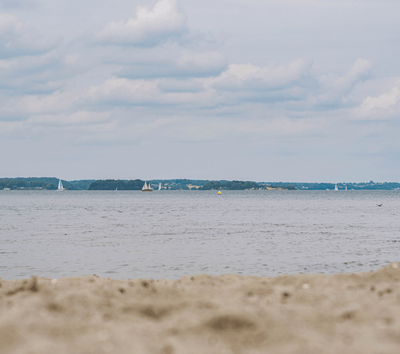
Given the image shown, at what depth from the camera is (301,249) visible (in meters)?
24.4

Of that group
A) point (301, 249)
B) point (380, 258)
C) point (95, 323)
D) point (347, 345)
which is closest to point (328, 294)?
point (347, 345)

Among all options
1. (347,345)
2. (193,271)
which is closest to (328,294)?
(347,345)

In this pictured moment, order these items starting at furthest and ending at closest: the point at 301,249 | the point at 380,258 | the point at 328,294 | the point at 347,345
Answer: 1. the point at 301,249
2. the point at 380,258
3. the point at 328,294
4. the point at 347,345

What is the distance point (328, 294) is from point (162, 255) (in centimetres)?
1363

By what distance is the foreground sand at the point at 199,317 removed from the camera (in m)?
6.00

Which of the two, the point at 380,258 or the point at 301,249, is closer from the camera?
the point at 380,258

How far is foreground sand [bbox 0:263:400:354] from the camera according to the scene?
6.00 meters

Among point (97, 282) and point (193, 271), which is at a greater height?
point (97, 282)

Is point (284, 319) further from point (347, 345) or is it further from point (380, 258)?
point (380, 258)

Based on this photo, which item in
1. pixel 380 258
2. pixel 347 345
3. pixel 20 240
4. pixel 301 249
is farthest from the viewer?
pixel 20 240

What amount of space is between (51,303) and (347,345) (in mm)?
4809

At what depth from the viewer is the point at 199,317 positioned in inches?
287

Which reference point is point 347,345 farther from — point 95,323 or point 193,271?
point 193,271

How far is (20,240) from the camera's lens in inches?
1127
